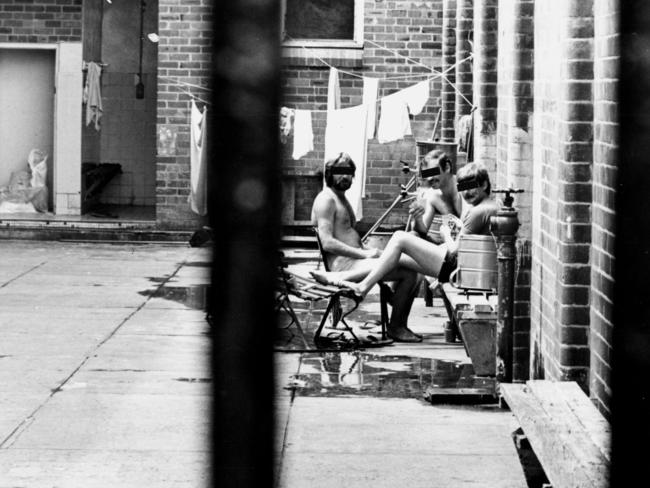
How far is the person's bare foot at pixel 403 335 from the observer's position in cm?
953

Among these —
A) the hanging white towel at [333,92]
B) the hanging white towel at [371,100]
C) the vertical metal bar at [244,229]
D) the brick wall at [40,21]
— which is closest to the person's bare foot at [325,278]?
the hanging white towel at [371,100]

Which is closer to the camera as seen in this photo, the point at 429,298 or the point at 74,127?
the point at 429,298

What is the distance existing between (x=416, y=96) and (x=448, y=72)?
1.84 ft

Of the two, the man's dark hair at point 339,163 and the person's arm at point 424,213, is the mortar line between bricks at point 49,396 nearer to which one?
the man's dark hair at point 339,163

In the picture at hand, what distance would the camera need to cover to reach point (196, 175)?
51.7 feet

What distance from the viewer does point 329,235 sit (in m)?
9.78

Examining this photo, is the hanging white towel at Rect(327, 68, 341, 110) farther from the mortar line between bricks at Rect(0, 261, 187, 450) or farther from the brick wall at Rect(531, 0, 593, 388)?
the brick wall at Rect(531, 0, 593, 388)

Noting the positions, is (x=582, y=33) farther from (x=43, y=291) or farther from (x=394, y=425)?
(x=43, y=291)

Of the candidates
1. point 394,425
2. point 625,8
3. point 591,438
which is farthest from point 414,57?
point 625,8

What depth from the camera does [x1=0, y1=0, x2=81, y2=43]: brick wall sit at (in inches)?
697

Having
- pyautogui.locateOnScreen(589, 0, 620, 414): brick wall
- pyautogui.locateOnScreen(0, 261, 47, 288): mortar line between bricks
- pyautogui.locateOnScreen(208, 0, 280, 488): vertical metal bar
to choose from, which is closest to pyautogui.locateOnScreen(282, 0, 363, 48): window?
pyautogui.locateOnScreen(0, 261, 47, 288): mortar line between bricks

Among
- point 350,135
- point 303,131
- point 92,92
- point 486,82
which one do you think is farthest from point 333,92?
point 486,82

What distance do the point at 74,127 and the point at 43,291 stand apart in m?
6.20

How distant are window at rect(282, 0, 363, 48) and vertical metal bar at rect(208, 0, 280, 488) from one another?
15.4 m
